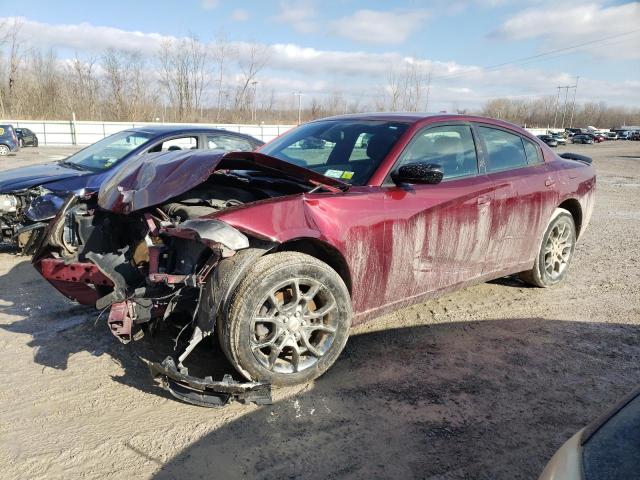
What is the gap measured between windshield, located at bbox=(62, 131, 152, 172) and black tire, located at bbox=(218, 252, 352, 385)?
4.19 meters

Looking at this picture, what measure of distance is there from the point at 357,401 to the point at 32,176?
505 cm

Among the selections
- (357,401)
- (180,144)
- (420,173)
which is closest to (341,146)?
(420,173)

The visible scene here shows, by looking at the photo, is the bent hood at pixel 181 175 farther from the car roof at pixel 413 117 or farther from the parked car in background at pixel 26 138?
the parked car in background at pixel 26 138

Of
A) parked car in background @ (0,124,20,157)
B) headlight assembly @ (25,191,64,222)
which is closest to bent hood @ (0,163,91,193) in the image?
headlight assembly @ (25,191,64,222)

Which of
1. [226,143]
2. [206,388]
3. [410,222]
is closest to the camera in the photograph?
[206,388]

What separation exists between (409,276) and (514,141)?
6.54 ft

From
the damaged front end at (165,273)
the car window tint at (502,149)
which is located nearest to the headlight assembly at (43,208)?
the damaged front end at (165,273)

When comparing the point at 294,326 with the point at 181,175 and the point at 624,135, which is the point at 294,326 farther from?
the point at 624,135

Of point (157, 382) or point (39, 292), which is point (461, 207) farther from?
point (39, 292)

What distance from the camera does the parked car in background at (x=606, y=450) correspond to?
1304 mm

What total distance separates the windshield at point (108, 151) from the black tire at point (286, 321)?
13.8 feet

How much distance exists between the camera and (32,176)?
5.98 meters

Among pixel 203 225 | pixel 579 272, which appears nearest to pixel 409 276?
pixel 203 225

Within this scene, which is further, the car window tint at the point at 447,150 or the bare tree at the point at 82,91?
the bare tree at the point at 82,91
